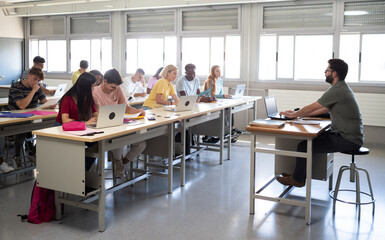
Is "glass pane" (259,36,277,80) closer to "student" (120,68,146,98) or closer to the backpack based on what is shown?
"student" (120,68,146,98)

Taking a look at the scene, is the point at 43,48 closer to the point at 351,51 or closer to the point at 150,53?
the point at 150,53

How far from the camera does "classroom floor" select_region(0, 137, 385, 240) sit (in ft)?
10.1

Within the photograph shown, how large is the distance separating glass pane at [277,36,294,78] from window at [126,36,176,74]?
7.32ft

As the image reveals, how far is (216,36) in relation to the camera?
26.6 feet

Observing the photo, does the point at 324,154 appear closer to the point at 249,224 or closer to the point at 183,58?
the point at 249,224

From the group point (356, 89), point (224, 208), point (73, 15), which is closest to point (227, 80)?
point (356, 89)

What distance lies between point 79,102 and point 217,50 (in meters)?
5.10

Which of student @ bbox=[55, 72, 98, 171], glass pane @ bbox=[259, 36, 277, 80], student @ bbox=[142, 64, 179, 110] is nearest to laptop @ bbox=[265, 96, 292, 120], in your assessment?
student @ bbox=[142, 64, 179, 110]

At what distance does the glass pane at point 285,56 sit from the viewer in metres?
7.57

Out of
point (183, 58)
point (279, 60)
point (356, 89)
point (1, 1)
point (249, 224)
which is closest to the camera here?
point (249, 224)

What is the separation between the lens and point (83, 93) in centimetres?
344

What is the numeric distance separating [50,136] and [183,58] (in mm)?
5621

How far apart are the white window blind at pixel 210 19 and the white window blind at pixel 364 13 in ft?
6.71

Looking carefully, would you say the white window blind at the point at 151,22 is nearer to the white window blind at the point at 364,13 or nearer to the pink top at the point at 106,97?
the white window blind at the point at 364,13
